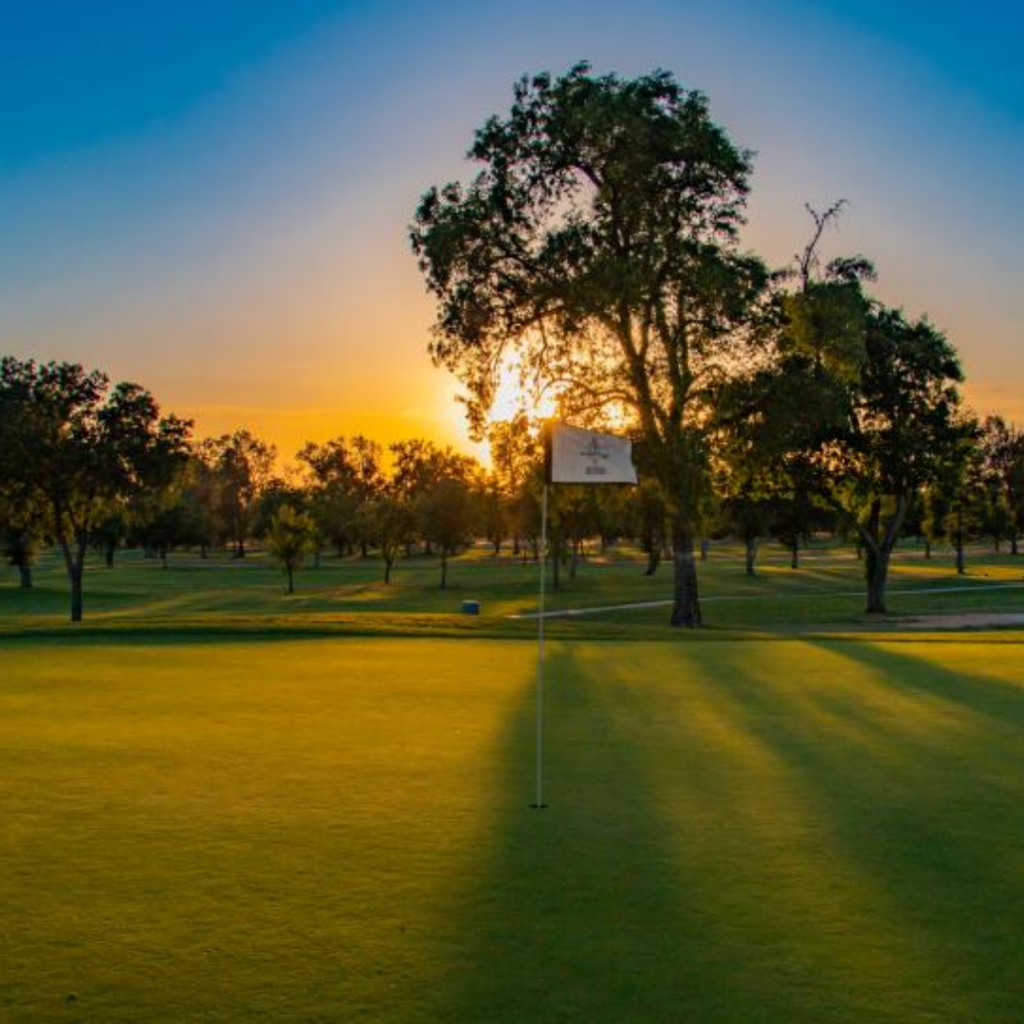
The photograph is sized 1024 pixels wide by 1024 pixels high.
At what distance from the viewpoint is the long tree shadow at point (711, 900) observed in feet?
16.4

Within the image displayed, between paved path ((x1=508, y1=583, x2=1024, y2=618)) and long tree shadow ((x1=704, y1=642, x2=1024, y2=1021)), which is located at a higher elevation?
long tree shadow ((x1=704, y1=642, x2=1024, y2=1021))

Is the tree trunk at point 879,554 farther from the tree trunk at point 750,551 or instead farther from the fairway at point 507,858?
the fairway at point 507,858

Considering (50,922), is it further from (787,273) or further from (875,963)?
(787,273)

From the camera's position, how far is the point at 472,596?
69688 millimetres

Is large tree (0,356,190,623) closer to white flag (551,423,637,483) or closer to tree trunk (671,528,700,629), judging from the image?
tree trunk (671,528,700,629)

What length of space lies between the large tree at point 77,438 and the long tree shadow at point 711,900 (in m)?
36.6

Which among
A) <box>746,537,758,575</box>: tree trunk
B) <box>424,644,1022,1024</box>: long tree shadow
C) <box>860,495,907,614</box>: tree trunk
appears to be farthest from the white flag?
<box>746,537,758,575</box>: tree trunk

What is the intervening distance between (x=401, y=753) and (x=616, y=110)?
2815 cm

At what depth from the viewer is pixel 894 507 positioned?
53.9m

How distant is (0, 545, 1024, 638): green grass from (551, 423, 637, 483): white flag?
1375 centimetres

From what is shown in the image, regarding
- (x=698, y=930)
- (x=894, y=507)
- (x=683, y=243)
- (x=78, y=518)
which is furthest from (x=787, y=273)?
(x=698, y=930)

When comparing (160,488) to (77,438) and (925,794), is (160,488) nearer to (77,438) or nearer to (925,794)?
(77,438)

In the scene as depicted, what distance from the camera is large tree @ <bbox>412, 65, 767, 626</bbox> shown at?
34.0 m

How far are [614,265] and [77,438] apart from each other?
2436cm
